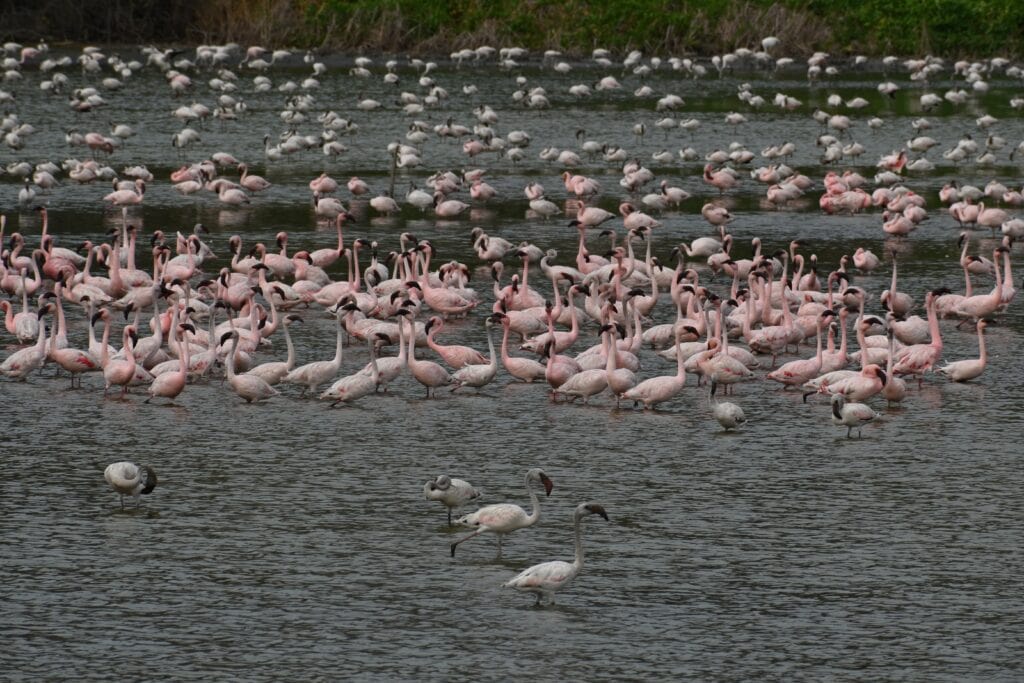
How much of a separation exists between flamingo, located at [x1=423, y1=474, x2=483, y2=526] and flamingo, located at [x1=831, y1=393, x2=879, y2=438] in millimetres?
3379

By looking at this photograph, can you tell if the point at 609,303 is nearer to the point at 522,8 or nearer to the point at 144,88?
the point at 144,88

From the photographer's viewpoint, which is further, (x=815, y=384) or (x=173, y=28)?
(x=173, y=28)

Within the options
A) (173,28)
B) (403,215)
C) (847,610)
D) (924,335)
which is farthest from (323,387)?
(173,28)

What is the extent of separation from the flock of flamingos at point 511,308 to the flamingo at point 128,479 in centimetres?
2

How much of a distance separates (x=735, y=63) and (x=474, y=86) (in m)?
11.4

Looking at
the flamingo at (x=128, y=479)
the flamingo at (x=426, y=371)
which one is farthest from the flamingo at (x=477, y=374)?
the flamingo at (x=128, y=479)

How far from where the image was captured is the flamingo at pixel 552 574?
9266 mm

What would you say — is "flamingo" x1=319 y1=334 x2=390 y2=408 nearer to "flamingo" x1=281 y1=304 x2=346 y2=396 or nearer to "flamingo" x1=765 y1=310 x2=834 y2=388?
"flamingo" x1=281 y1=304 x2=346 y2=396

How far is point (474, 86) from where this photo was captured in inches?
1781

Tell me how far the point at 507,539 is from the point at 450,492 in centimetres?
45

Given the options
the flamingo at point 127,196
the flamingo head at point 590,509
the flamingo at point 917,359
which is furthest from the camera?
the flamingo at point 127,196

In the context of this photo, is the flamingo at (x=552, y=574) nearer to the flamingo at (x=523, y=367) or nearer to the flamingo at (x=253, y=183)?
the flamingo at (x=523, y=367)

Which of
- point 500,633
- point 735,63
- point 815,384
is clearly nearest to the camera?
point 500,633

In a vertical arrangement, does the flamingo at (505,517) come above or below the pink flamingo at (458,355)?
Answer: above
